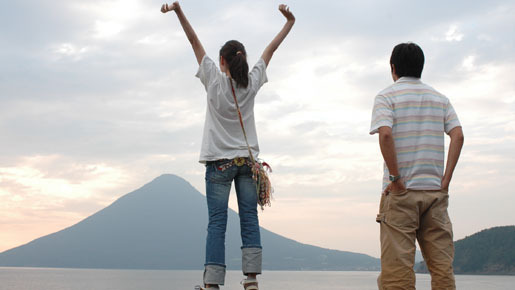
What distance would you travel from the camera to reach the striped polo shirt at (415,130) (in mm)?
4125

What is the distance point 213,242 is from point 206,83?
144 cm

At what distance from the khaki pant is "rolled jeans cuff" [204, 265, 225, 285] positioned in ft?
4.54

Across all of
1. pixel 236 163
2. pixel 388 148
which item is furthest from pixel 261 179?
pixel 388 148

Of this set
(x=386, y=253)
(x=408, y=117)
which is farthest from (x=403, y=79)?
(x=386, y=253)

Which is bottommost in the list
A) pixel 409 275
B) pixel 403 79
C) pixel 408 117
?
pixel 409 275

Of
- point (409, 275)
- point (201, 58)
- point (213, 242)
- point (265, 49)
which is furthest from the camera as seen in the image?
point (265, 49)

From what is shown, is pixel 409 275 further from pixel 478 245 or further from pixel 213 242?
pixel 478 245

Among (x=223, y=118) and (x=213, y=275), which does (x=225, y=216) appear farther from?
(x=223, y=118)

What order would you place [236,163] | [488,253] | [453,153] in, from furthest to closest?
[488,253], [236,163], [453,153]

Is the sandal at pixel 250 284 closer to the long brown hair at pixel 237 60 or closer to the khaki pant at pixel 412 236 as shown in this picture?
the khaki pant at pixel 412 236

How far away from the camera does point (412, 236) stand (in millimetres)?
4195

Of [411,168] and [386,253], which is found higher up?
[411,168]

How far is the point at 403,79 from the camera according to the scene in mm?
4410

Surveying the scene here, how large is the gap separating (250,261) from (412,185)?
1.59 meters
